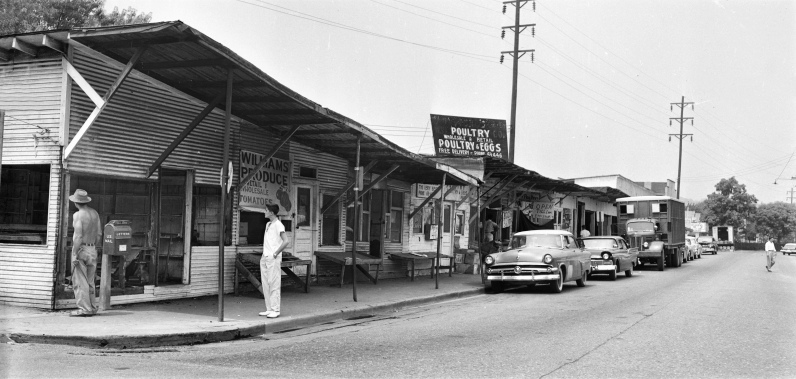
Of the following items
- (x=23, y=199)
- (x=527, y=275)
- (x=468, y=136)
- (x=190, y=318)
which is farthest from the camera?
(x=468, y=136)

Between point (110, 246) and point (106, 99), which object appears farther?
point (110, 246)

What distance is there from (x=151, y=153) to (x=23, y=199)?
230cm

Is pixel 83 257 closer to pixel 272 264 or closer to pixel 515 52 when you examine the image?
pixel 272 264

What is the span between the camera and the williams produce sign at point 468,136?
3141 centimetres

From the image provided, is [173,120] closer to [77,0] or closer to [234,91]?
[234,91]

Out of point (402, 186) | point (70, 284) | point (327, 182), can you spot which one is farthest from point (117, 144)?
point (402, 186)

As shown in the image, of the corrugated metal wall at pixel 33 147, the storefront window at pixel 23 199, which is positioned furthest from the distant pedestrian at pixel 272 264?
the storefront window at pixel 23 199

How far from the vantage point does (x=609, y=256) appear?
23.2 metres

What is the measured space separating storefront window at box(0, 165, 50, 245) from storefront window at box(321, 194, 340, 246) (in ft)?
22.1

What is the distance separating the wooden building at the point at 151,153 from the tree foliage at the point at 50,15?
53.0 feet

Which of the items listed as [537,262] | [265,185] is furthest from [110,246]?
[537,262]

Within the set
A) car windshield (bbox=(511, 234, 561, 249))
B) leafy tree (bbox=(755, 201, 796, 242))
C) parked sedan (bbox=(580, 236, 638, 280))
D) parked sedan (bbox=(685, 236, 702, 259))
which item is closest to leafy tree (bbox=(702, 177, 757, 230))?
leafy tree (bbox=(755, 201, 796, 242))

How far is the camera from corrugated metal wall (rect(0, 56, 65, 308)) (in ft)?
34.9

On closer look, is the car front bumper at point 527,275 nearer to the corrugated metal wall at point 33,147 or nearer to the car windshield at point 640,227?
the corrugated metal wall at point 33,147
